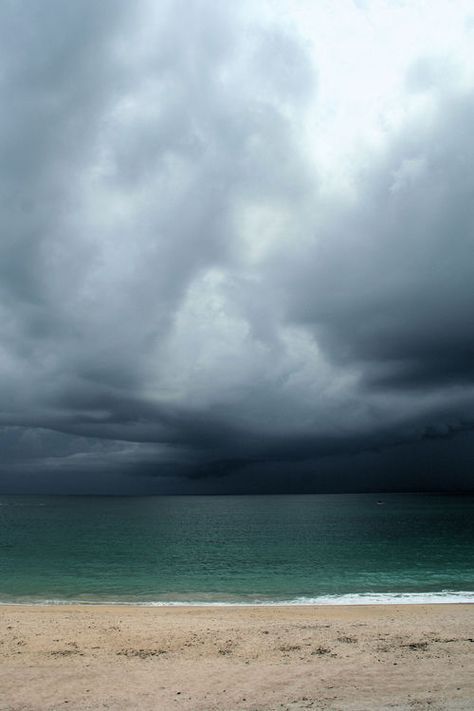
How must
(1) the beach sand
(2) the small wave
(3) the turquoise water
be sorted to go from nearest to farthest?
(1) the beach sand → (2) the small wave → (3) the turquoise water

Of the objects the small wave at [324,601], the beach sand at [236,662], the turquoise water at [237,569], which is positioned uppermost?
the beach sand at [236,662]

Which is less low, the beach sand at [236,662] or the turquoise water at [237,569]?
the beach sand at [236,662]

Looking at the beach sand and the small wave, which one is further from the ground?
the beach sand

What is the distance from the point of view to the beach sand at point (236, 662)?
12.7 meters

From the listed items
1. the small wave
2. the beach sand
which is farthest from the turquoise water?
the beach sand

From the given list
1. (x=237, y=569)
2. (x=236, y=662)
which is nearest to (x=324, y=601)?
(x=237, y=569)

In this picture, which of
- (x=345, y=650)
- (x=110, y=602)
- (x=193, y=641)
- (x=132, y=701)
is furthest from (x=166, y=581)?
(x=132, y=701)

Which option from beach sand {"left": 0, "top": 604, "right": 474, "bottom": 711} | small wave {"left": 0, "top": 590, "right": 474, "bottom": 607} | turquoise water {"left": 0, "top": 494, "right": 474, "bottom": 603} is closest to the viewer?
beach sand {"left": 0, "top": 604, "right": 474, "bottom": 711}

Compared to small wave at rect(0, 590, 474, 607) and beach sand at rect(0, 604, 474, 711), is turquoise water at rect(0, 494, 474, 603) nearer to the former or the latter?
small wave at rect(0, 590, 474, 607)

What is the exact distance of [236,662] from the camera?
16.0 meters

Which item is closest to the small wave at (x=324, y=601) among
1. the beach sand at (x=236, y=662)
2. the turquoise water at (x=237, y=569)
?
the turquoise water at (x=237, y=569)

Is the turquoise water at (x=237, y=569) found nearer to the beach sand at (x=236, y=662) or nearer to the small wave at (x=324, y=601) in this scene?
the small wave at (x=324, y=601)

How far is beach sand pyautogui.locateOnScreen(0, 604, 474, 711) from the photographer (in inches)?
499

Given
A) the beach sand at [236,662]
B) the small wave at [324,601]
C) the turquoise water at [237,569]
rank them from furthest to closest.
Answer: the turquoise water at [237,569], the small wave at [324,601], the beach sand at [236,662]
